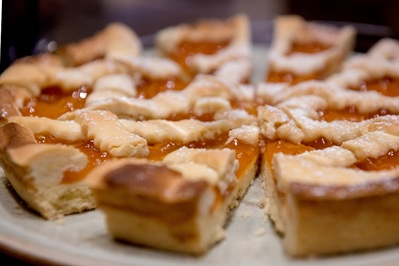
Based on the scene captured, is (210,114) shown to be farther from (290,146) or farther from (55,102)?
(55,102)

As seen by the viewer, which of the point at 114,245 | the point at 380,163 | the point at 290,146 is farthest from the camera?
the point at 290,146

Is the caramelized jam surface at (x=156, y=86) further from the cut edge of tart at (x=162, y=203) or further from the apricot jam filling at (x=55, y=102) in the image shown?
the cut edge of tart at (x=162, y=203)

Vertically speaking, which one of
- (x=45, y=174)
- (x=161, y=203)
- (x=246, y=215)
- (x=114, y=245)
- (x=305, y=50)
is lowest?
(x=305, y=50)

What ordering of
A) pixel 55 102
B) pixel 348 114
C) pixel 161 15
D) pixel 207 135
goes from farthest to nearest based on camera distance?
1. pixel 161 15
2. pixel 55 102
3. pixel 348 114
4. pixel 207 135

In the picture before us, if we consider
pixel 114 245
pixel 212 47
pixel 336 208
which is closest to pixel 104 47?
pixel 212 47

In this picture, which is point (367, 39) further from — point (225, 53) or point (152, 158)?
point (152, 158)

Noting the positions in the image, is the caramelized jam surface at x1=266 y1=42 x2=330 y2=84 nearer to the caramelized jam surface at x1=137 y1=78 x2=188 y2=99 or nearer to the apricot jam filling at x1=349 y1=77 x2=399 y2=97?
the apricot jam filling at x1=349 y1=77 x2=399 y2=97

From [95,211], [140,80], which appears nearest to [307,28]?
[140,80]
